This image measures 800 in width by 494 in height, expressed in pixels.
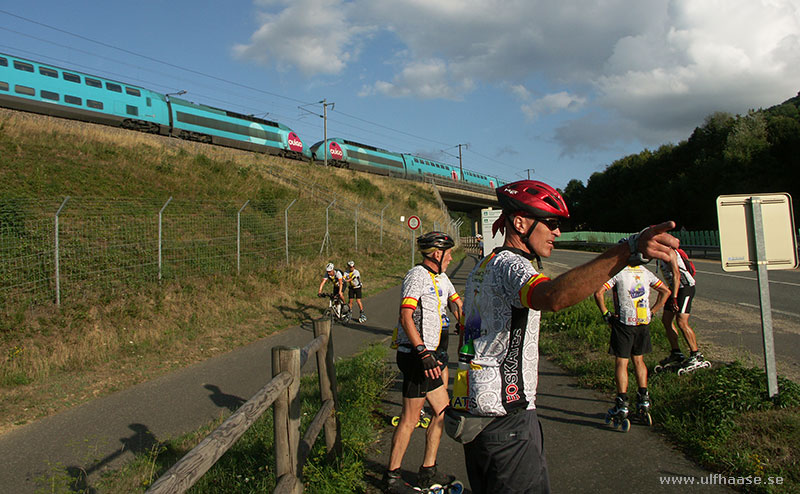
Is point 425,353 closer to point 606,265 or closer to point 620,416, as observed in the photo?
point 606,265

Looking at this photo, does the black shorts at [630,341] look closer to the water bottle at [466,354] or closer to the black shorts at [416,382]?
the black shorts at [416,382]

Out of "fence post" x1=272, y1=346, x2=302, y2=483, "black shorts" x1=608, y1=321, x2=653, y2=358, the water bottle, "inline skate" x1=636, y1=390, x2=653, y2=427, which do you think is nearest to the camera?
the water bottle

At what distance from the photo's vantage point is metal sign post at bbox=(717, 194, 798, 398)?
449 cm

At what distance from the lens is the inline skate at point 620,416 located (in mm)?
4508

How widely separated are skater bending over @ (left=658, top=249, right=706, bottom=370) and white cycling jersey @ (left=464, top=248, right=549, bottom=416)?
4281 millimetres

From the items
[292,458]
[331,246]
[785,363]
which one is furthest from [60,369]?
[331,246]

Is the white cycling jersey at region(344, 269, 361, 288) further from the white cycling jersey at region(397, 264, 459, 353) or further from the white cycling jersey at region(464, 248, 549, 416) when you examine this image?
the white cycling jersey at region(464, 248, 549, 416)

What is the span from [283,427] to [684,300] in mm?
5833

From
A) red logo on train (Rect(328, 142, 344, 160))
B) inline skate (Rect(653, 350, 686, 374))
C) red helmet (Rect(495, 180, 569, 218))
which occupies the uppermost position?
red logo on train (Rect(328, 142, 344, 160))

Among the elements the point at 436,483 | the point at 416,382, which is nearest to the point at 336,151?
the point at 416,382

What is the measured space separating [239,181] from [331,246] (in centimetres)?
761

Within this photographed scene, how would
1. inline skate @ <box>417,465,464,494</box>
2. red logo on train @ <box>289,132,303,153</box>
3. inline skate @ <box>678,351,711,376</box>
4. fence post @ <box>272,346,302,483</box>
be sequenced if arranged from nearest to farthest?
1. fence post @ <box>272,346,302,483</box>
2. inline skate @ <box>417,465,464,494</box>
3. inline skate @ <box>678,351,711,376</box>
4. red logo on train @ <box>289,132,303,153</box>

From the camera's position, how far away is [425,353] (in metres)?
3.45

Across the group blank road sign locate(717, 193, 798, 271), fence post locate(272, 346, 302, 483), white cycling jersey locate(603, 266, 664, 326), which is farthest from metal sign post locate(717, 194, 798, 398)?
fence post locate(272, 346, 302, 483)
